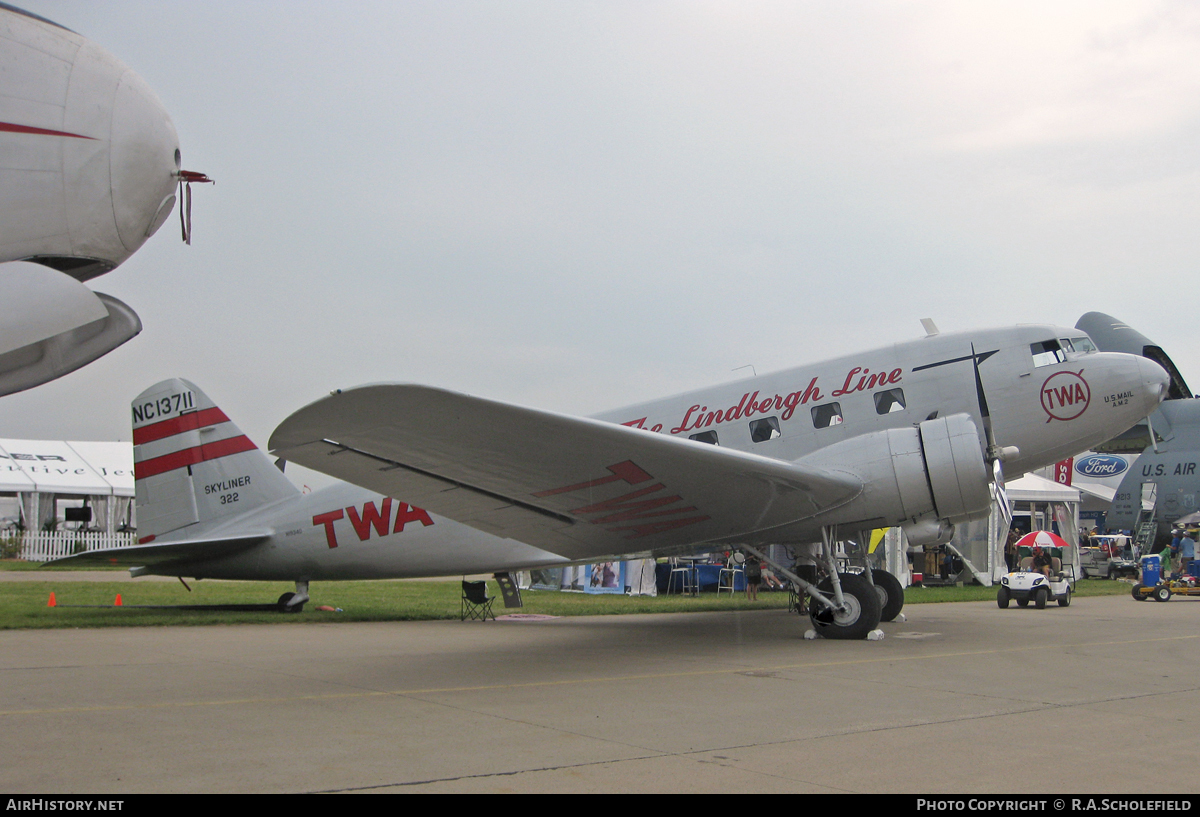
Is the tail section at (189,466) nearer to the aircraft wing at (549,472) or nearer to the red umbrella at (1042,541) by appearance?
the aircraft wing at (549,472)

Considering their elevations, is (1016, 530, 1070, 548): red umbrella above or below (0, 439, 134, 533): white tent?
below

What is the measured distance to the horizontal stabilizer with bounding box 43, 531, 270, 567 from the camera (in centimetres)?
1259

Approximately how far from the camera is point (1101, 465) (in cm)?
5497

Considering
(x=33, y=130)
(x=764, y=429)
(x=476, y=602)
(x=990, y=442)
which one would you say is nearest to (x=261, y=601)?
(x=476, y=602)

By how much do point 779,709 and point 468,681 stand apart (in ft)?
8.95

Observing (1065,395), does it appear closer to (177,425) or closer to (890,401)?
(890,401)

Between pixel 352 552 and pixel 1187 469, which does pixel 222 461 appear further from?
pixel 1187 469

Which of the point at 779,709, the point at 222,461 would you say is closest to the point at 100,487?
the point at 222,461

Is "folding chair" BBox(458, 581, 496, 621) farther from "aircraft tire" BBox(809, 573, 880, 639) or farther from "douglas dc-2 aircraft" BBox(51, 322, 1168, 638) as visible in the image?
"aircraft tire" BBox(809, 573, 880, 639)

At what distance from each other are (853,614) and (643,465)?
3.77 metres

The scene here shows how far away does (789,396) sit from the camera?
38.8 feet

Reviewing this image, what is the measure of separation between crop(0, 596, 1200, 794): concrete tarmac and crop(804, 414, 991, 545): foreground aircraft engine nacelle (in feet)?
5.22

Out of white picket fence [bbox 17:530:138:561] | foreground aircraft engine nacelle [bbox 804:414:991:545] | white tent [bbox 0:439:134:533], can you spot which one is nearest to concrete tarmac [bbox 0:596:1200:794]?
foreground aircraft engine nacelle [bbox 804:414:991:545]

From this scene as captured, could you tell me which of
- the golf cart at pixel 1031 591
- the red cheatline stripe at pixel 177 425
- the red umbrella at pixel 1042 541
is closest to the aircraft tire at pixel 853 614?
the golf cart at pixel 1031 591
